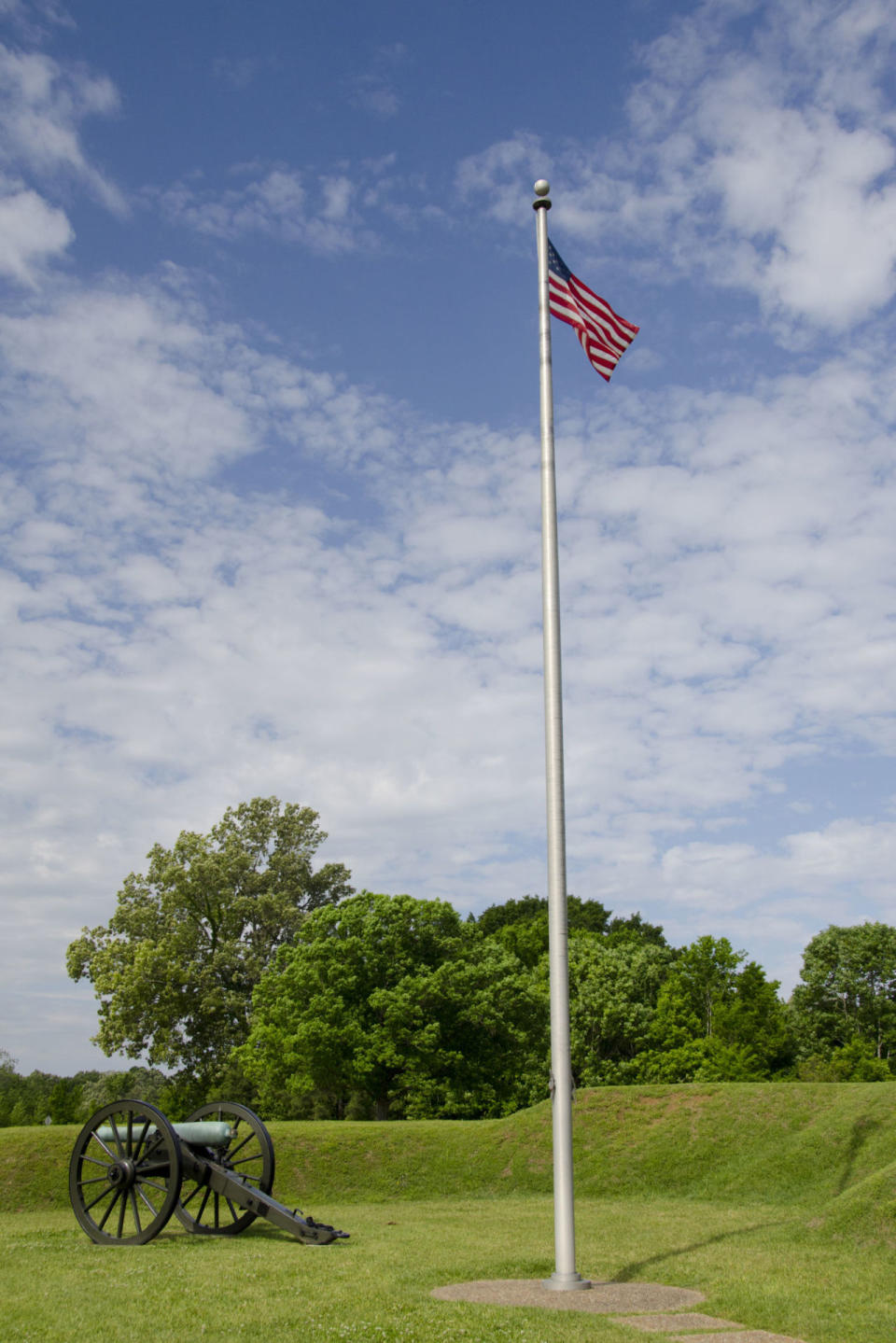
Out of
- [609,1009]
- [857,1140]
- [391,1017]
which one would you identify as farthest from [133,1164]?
[609,1009]

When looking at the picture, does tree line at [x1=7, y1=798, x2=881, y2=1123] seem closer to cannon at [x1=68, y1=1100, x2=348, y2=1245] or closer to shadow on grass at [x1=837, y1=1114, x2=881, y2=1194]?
shadow on grass at [x1=837, y1=1114, x2=881, y2=1194]

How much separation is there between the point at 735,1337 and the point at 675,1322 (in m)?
0.70

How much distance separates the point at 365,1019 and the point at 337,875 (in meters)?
11.8

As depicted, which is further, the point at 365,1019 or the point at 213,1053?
the point at 213,1053

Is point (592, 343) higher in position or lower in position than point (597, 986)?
higher

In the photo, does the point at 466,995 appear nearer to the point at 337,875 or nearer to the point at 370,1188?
the point at 337,875

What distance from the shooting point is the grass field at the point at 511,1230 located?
9.01m

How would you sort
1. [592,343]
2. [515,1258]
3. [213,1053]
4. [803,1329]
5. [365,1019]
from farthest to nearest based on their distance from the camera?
[213,1053]
[365,1019]
[592,343]
[515,1258]
[803,1329]

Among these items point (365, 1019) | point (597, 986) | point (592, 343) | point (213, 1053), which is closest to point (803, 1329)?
point (592, 343)

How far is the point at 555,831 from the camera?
38.9 ft

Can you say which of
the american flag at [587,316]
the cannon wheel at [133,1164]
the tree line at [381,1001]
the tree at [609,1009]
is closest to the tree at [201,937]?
the tree line at [381,1001]

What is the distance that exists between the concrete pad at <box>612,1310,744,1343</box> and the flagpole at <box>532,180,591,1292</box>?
1433mm

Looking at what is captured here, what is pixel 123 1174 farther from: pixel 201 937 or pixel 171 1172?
pixel 201 937

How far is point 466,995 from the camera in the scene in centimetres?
3888
